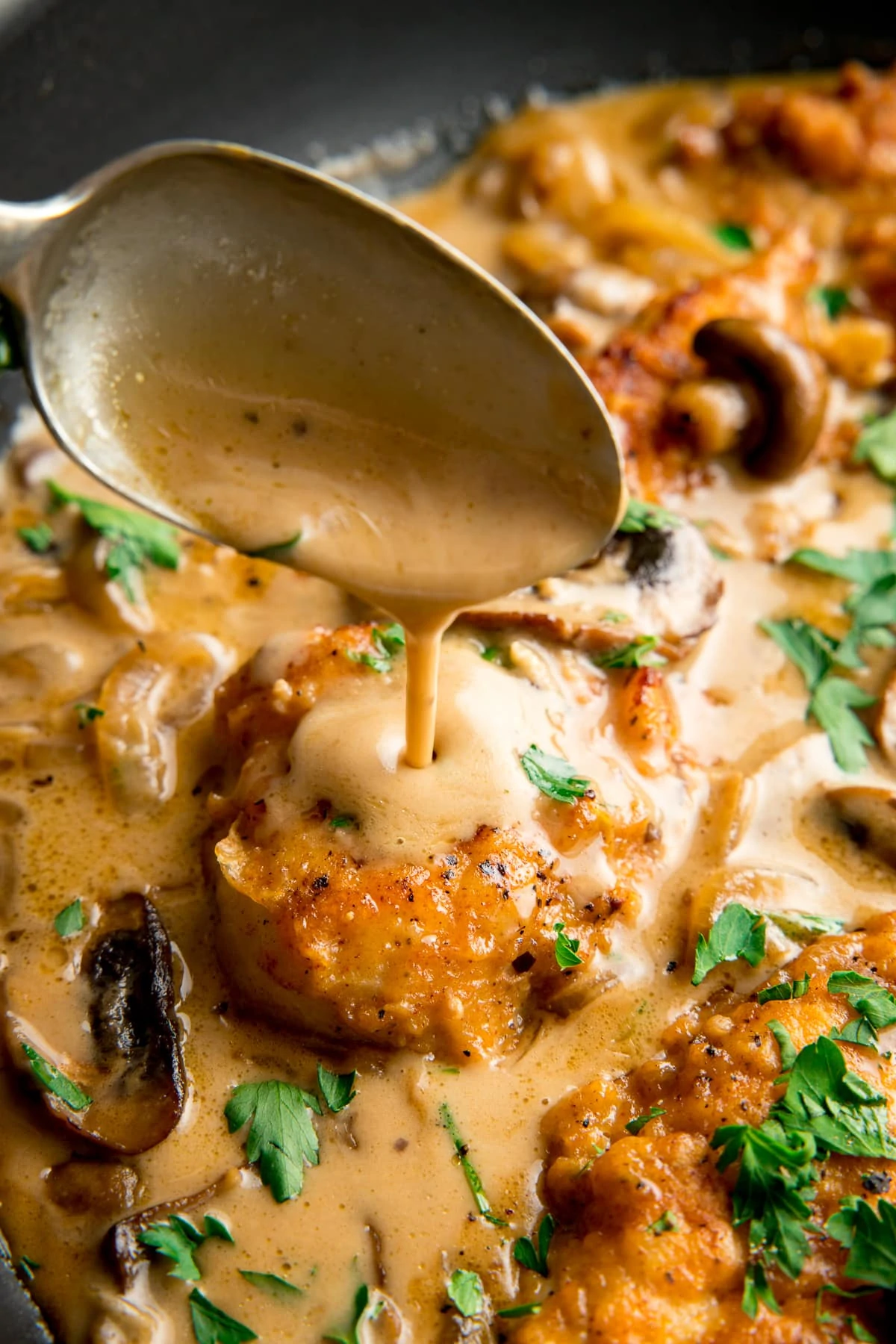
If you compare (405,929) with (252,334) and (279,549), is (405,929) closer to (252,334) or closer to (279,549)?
(279,549)

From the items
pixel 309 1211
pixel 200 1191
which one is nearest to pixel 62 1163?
pixel 200 1191

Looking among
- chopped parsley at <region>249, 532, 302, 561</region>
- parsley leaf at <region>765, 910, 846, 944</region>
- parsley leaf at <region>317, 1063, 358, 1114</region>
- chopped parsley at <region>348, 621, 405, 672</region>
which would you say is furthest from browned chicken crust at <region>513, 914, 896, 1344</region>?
chopped parsley at <region>249, 532, 302, 561</region>

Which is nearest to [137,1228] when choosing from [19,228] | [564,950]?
[564,950]

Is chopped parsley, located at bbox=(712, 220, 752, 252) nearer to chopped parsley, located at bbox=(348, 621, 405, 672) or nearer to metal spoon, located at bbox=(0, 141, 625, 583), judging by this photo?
chopped parsley, located at bbox=(348, 621, 405, 672)

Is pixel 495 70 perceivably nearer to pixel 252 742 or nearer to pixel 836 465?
pixel 836 465

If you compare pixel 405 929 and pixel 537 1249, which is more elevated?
pixel 405 929

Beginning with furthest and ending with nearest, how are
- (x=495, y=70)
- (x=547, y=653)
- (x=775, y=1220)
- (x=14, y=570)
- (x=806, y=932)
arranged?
(x=495, y=70) < (x=14, y=570) < (x=547, y=653) < (x=806, y=932) < (x=775, y=1220)
